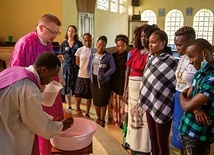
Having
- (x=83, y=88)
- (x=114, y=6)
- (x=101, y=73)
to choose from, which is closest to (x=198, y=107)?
(x=101, y=73)

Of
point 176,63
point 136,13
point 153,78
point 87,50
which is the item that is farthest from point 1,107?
point 136,13

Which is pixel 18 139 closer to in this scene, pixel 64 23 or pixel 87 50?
pixel 87 50

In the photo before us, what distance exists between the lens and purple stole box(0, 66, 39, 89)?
3.66 ft

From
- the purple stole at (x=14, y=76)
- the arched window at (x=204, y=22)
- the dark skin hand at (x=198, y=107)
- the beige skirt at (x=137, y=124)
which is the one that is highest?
the arched window at (x=204, y=22)

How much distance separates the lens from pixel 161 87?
1.85m

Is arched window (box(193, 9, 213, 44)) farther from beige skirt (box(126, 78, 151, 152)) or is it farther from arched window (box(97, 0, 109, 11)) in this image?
beige skirt (box(126, 78, 151, 152))

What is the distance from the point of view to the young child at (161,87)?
6.07 ft

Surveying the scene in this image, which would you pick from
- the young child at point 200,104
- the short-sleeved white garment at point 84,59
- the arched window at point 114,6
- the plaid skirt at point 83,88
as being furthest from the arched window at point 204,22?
the young child at point 200,104

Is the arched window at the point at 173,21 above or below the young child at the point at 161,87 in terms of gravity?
above

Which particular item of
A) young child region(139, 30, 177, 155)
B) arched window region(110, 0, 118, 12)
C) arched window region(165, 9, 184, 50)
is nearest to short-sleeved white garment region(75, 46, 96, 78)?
young child region(139, 30, 177, 155)

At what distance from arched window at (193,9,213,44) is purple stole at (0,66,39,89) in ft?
40.2

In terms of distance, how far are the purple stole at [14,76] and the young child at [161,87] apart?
99 centimetres

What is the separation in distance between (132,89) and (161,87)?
1.48ft

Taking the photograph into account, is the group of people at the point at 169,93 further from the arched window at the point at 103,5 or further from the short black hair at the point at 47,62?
the arched window at the point at 103,5
